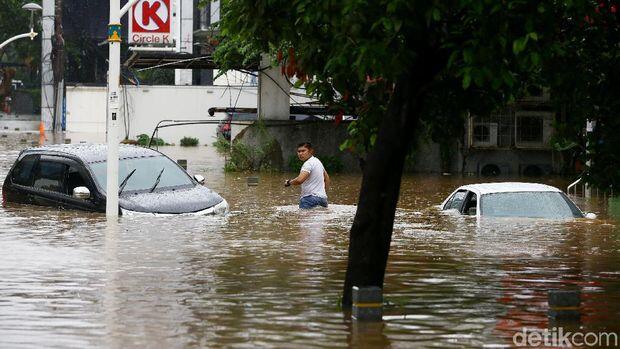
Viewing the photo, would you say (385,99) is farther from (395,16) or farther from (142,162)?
(142,162)

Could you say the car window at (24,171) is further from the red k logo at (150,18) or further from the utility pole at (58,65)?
the utility pole at (58,65)

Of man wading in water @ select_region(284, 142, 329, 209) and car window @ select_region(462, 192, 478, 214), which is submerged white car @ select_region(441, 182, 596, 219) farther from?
man wading in water @ select_region(284, 142, 329, 209)

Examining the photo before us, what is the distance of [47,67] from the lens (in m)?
Result: 74.3

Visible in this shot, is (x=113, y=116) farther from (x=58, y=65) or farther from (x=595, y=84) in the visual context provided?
(x=58, y=65)

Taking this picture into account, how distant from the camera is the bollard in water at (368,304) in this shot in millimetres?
10367

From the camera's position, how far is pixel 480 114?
1290 cm

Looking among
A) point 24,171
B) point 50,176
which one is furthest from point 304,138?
point 50,176

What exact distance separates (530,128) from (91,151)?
70.5 ft

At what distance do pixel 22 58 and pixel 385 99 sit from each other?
258 feet

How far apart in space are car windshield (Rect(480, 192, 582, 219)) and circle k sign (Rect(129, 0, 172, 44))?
1507 centimetres

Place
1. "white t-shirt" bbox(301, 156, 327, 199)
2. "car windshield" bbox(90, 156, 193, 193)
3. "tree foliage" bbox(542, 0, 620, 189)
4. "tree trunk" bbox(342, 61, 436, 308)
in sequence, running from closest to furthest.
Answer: "tree trunk" bbox(342, 61, 436, 308) → "tree foliage" bbox(542, 0, 620, 189) → "car windshield" bbox(90, 156, 193, 193) → "white t-shirt" bbox(301, 156, 327, 199)

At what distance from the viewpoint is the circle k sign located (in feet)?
109

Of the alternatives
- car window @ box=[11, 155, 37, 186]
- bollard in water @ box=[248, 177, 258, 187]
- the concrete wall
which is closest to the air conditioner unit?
the concrete wall

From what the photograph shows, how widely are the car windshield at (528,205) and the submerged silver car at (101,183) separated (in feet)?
13.7
